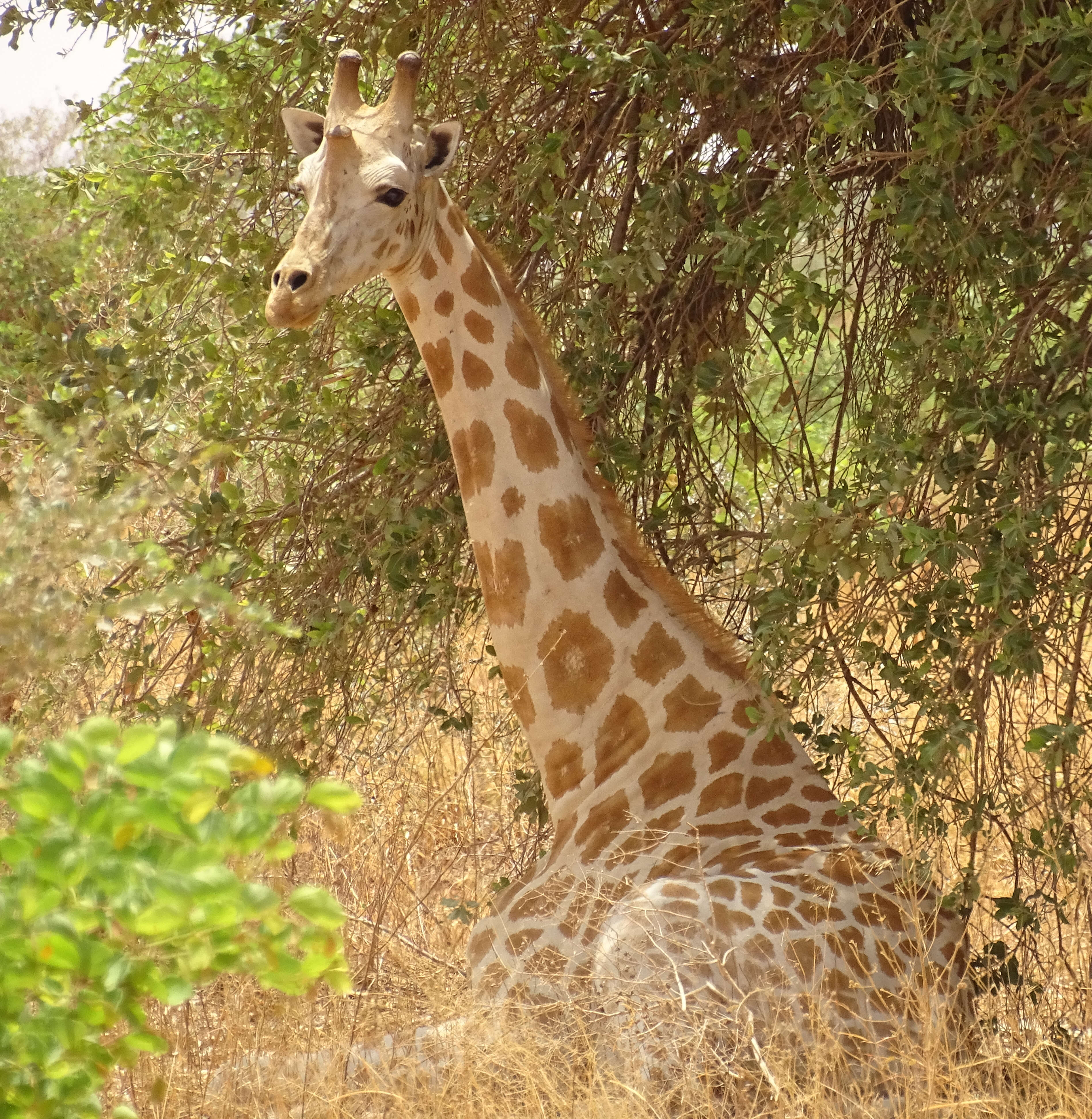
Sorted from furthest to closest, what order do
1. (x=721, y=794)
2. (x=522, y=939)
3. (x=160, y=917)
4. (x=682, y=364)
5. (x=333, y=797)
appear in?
1. (x=682, y=364)
2. (x=721, y=794)
3. (x=522, y=939)
4. (x=333, y=797)
5. (x=160, y=917)

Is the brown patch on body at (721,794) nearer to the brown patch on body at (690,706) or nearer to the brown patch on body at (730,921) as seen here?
the brown patch on body at (690,706)

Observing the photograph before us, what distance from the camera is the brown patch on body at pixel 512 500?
3793 mm

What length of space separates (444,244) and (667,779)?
155 centimetres

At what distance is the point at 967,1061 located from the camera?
10.4 feet

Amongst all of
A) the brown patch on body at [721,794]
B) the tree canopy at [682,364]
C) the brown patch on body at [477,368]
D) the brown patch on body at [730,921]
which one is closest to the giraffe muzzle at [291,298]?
the tree canopy at [682,364]

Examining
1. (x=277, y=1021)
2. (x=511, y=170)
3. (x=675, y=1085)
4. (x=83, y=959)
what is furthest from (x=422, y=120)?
(x=83, y=959)

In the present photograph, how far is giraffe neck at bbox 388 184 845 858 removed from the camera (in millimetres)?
3775

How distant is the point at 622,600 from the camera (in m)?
3.85

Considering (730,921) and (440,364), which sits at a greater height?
(440,364)

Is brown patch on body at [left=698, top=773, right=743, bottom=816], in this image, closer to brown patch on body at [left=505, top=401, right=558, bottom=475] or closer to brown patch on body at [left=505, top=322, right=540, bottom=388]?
brown patch on body at [left=505, top=401, right=558, bottom=475]

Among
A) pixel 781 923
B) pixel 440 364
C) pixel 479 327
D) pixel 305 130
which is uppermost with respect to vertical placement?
pixel 305 130

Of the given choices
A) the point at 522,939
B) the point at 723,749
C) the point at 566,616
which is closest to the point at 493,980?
the point at 522,939

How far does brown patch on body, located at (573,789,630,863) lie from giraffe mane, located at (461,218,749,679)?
0.51m

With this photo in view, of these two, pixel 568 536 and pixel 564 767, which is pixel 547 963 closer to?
pixel 564 767
